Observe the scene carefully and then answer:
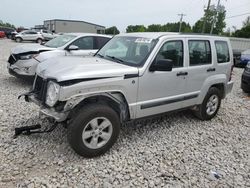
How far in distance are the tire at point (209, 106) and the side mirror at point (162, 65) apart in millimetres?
1738

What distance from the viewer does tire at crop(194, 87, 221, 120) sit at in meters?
4.85

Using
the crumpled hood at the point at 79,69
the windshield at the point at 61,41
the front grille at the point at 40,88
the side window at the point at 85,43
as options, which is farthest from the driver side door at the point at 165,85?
the windshield at the point at 61,41

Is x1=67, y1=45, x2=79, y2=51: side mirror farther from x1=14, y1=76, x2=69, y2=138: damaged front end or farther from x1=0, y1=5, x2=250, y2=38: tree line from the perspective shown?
x1=0, y1=5, x2=250, y2=38: tree line

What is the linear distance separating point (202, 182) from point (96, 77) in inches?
78.3

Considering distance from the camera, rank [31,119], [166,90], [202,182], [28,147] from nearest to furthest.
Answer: [202,182], [28,147], [166,90], [31,119]

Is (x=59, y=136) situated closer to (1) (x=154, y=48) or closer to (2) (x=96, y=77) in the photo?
(2) (x=96, y=77)

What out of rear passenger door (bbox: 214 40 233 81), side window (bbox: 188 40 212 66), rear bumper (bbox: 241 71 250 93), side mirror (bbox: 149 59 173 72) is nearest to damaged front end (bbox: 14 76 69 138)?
side mirror (bbox: 149 59 173 72)

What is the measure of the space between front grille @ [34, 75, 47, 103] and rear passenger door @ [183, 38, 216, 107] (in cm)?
256

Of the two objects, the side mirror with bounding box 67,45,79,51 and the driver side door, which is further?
the side mirror with bounding box 67,45,79,51

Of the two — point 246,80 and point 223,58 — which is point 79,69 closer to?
point 223,58

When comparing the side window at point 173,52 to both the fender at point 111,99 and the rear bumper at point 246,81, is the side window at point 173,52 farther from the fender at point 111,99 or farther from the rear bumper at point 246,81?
the rear bumper at point 246,81

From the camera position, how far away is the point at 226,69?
509 centimetres

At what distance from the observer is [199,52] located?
14.8ft

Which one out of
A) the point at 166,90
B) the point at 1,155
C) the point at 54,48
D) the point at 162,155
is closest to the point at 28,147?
the point at 1,155
